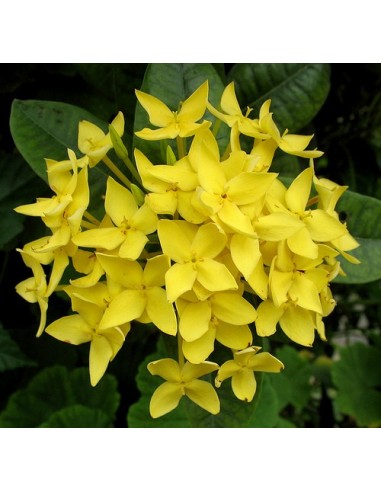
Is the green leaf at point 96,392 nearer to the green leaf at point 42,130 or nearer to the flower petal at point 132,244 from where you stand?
the green leaf at point 42,130

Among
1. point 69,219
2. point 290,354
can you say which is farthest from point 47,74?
point 290,354

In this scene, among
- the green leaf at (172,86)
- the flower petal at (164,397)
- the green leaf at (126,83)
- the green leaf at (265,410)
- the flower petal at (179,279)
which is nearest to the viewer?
the flower petal at (179,279)

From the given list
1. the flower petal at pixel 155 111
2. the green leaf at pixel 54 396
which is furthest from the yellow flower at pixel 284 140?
the green leaf at pixel 54 396

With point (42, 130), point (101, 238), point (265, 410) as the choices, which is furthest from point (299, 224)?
point (265, 410)

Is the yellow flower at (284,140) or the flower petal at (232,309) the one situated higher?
the yellow flower at (284,140)

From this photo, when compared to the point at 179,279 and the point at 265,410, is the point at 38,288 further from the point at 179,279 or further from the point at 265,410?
the point at 265,410

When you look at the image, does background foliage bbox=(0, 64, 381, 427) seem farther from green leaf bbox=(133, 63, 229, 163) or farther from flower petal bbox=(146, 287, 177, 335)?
flower petal bbox=(146, 287, 177, 335)
